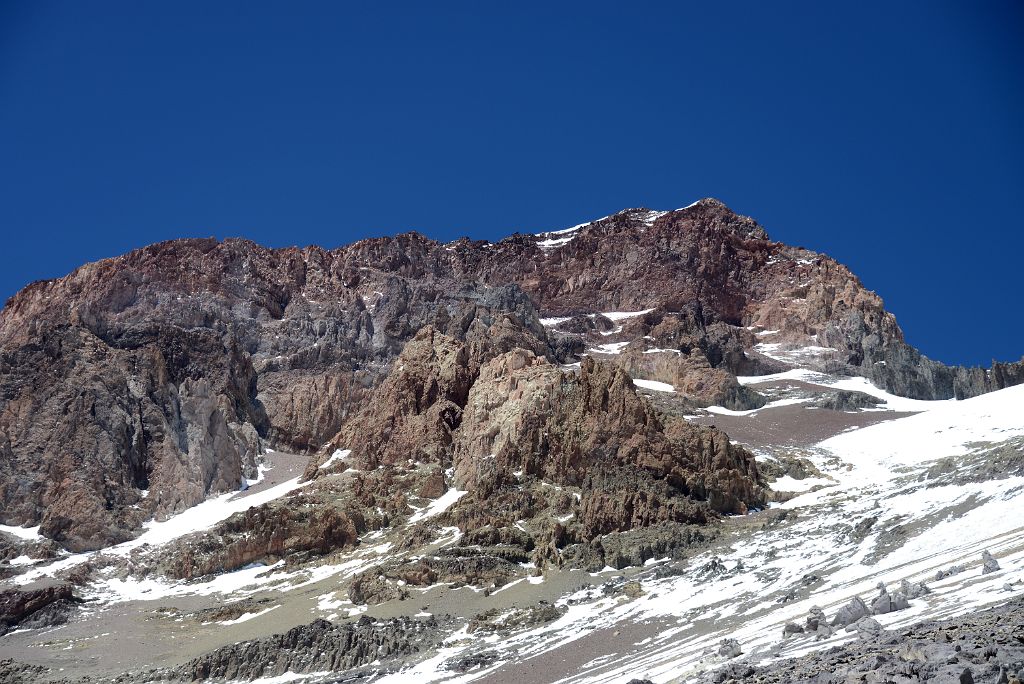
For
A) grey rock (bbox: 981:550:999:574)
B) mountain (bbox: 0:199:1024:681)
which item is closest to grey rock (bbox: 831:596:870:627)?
mountain (bbox: 0:199:1024:681)

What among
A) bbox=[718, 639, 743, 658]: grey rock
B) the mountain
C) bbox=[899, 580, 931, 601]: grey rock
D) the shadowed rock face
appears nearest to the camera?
bbox=[718, 639, 743, 658]: grey rock

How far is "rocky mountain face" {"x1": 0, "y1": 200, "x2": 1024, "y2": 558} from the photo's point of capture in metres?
79.0

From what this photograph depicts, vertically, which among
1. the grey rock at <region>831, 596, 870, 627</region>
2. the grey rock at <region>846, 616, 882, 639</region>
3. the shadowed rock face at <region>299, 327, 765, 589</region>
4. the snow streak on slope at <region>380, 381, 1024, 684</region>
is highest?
the shadowed rock face at <region>299, 327, 765, 589</region>

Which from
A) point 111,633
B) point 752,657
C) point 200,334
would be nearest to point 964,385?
point 200,334

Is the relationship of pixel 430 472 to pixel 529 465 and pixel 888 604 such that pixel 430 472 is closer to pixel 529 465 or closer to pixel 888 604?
pixel 529 465

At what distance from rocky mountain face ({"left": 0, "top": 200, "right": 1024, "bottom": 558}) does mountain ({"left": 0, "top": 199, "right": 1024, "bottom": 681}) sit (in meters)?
0.39

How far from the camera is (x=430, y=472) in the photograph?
8881 centimetres

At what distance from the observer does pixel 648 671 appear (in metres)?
35.6

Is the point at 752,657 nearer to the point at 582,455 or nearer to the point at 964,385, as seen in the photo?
the point at 582,455

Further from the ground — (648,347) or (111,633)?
(648,347)

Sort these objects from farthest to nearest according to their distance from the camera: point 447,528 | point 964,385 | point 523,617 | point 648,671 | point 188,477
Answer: point 964,385
point 188,477
point 447,528
point 523,617
point 648,671

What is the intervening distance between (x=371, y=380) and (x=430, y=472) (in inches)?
2233

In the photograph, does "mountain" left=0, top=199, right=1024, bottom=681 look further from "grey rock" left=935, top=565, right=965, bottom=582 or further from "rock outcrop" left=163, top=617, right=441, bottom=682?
"grey rock" left=935, top=565, right=965, bottom=582

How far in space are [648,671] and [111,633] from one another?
46849mm
